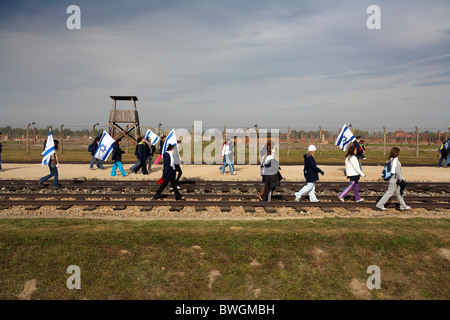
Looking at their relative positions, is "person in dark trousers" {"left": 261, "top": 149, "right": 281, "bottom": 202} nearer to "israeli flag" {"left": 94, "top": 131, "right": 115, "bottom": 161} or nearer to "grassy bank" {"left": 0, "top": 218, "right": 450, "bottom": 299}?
"grassy bank" {"left": 0, "top": 218, "right": 450, "bottom": 299}

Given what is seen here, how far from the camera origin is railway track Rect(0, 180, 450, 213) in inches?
385

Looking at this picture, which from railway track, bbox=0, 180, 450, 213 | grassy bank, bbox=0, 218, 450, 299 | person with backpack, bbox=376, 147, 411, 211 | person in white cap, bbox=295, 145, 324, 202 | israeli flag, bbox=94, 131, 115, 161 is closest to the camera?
grassy bank, bbox=0, 218, 450, 299

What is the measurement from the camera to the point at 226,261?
5250 mm

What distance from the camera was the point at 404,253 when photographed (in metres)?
5.61

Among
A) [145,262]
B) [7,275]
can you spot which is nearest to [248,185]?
[145,262]

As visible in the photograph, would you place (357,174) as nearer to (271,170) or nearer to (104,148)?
(271,170)

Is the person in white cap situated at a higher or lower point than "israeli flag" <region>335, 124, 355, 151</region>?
lower

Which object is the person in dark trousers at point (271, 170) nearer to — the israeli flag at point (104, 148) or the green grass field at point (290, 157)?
the israeli flag at point (104, 148)

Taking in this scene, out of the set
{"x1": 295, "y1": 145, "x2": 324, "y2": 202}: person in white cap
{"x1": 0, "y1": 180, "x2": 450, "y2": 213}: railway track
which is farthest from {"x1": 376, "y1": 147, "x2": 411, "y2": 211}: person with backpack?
{"x1": 295, "y1": 145, "x2": 324, "y2": 202}: person in white cap

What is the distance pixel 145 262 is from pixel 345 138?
13918 mm

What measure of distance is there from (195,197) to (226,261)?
18.6ft

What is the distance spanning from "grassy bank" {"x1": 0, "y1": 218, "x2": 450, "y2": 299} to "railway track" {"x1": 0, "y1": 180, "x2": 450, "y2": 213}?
2.93 metres

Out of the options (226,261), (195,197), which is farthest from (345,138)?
(226,261)
